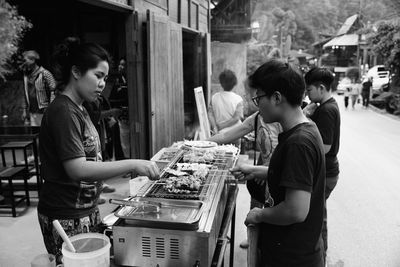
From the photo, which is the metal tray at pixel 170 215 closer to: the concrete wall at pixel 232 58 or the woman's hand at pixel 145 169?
the woman's hand at pixel 145 169

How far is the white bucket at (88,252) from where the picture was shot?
5.06 ft

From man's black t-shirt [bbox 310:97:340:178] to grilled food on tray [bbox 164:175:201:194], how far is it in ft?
4.51

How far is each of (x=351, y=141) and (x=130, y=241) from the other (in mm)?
9947

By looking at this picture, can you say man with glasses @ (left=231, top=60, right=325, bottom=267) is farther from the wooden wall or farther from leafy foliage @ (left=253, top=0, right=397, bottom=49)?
leafy foliage @ (left=253, top=0, right=397, bottom=49)

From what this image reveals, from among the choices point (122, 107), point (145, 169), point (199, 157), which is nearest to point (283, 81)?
point (145, 169)

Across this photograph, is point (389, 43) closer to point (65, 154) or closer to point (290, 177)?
point (290, 177)

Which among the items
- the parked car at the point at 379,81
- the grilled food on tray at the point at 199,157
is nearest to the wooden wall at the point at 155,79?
the grilled food on tray at the point at 199,157

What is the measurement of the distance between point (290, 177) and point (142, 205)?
2.84 ft

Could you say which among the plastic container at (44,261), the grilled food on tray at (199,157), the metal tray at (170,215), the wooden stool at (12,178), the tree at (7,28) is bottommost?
the wooden stool at (12,178)

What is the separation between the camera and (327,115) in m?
3.22

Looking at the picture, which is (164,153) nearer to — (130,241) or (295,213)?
(130,241)

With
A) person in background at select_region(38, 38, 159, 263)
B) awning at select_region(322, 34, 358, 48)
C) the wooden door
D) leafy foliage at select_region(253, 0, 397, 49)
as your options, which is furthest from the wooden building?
leafy foliage at select_region(253, 0, 397, 49)

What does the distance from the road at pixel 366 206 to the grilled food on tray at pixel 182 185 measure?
240 cm

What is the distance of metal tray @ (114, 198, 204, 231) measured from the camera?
181cm
